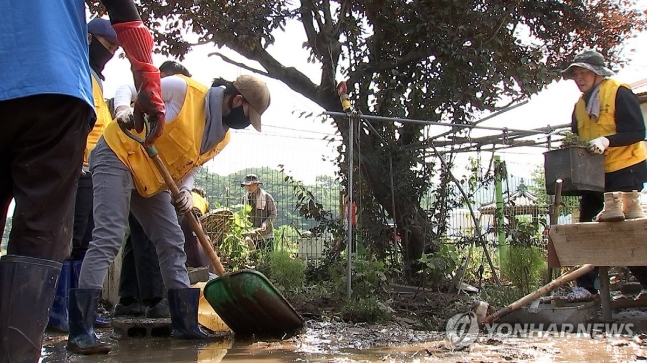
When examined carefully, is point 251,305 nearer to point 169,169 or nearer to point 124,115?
point 169,169

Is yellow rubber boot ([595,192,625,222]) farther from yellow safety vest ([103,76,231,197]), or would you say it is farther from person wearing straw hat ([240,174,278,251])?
person wearing straw hat ([240,174,278,251])

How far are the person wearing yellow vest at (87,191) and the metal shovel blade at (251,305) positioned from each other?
3.47ft

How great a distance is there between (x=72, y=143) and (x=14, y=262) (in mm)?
346

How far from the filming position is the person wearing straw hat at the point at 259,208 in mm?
7801

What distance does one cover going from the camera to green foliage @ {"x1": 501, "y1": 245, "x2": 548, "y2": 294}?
196 inches

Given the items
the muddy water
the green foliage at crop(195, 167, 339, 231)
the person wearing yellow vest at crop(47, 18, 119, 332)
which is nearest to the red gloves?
the muddy water

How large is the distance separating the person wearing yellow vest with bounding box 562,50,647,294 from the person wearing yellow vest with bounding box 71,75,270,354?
8.50ft

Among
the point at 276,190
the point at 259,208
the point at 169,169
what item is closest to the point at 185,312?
the point at 169,169

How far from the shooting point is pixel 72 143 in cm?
168

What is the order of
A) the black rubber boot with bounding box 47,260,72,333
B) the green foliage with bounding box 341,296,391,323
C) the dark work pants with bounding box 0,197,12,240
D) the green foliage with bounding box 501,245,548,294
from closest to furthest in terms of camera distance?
the dark work pants with bounding box 0,197,12,240, the black rubber boot with bounding box 47,260,72,333, the green foliage with bounding box 341,296,391,323, the green foliage with bounding box 501,245,548,294

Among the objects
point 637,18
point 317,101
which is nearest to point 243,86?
point 317,101

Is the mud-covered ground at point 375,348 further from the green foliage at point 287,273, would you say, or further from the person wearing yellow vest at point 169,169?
the green foliage at point 287,273

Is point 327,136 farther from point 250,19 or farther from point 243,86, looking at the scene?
point 243,86

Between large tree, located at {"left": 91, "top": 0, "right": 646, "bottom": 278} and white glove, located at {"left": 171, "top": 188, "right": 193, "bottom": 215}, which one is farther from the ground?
large tree, located at {"left": 91, "top": 0, "right": 646, "bottom": 278}
